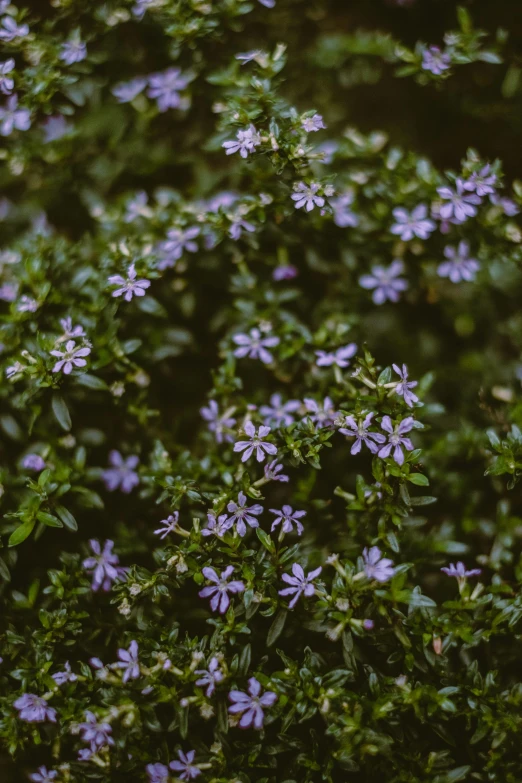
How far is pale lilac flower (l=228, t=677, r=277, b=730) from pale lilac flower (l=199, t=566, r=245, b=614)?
23cm

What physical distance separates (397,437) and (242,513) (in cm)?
51

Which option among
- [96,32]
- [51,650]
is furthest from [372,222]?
[51,650]

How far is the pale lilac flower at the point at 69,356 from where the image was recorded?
6.66 ft

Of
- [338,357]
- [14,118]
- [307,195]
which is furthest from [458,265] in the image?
[14,118]

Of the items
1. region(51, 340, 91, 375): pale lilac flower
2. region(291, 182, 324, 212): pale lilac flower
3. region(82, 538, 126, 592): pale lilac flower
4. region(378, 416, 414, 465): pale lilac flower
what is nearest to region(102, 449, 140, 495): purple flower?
region(82, 538, 126, 592): pale lilac flower

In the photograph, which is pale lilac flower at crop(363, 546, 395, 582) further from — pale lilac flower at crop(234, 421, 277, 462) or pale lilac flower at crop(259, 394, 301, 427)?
pale lilac flower at crop(259, 394, 301, 427)

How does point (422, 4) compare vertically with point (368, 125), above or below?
above

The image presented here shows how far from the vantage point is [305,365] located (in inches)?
103

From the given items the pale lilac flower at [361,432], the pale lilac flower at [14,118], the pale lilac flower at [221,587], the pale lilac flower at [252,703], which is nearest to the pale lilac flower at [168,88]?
the pale lilac flower at [14,118]

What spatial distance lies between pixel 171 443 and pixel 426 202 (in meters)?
1.38

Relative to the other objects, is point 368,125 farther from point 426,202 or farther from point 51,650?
point 51,650

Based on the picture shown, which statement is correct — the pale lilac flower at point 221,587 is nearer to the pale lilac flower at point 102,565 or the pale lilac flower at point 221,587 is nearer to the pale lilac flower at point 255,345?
the pale lilac flower at point 102,565

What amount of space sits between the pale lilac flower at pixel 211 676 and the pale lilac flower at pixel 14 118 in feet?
6.51

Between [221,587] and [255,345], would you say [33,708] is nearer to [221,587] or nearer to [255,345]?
[221,587]
